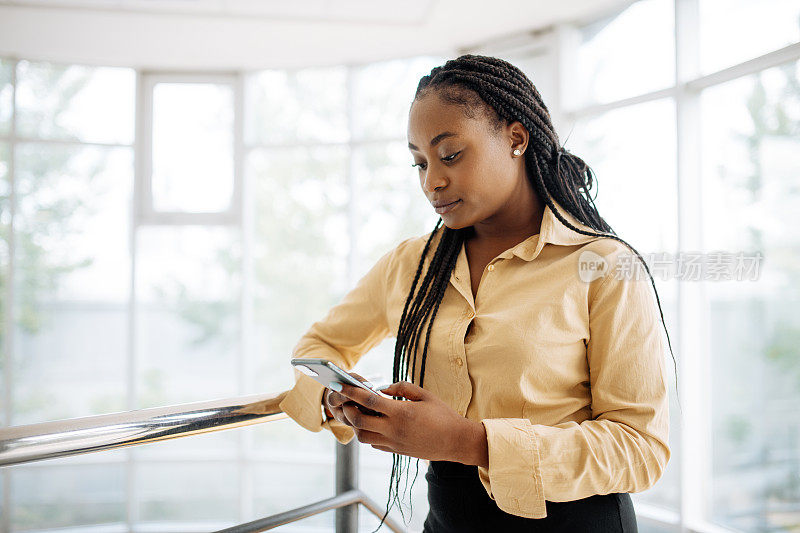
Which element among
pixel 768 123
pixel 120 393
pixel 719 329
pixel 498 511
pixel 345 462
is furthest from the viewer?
pixel 120 393

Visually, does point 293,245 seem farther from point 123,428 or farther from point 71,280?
point 123,428

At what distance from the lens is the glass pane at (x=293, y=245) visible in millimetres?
4879

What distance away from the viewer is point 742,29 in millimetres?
3107

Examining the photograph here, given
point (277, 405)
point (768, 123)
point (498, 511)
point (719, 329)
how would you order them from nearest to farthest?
point (498, 511)
point (277, 405)
point (768, 123)
point (719, 329)

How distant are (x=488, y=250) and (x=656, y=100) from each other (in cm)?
278

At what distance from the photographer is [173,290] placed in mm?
4992

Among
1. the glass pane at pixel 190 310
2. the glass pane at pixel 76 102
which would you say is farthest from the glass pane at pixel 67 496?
the glass pane at pixel 76 102

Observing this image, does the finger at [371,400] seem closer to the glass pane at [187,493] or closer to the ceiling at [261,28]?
the ceiling at [261,28]

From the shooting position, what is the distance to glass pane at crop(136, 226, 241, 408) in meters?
4.96

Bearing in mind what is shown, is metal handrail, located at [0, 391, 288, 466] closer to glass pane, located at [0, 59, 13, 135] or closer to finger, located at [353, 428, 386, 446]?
finger, located at [353, 428, 386, 446]

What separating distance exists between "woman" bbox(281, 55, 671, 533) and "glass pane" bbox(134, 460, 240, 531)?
4012 mm

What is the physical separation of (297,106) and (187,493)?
312 centimetres

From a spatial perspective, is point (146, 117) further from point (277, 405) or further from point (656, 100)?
point (277, 405)

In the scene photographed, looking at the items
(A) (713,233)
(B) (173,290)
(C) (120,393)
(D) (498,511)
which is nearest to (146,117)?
(B) (173,290)
